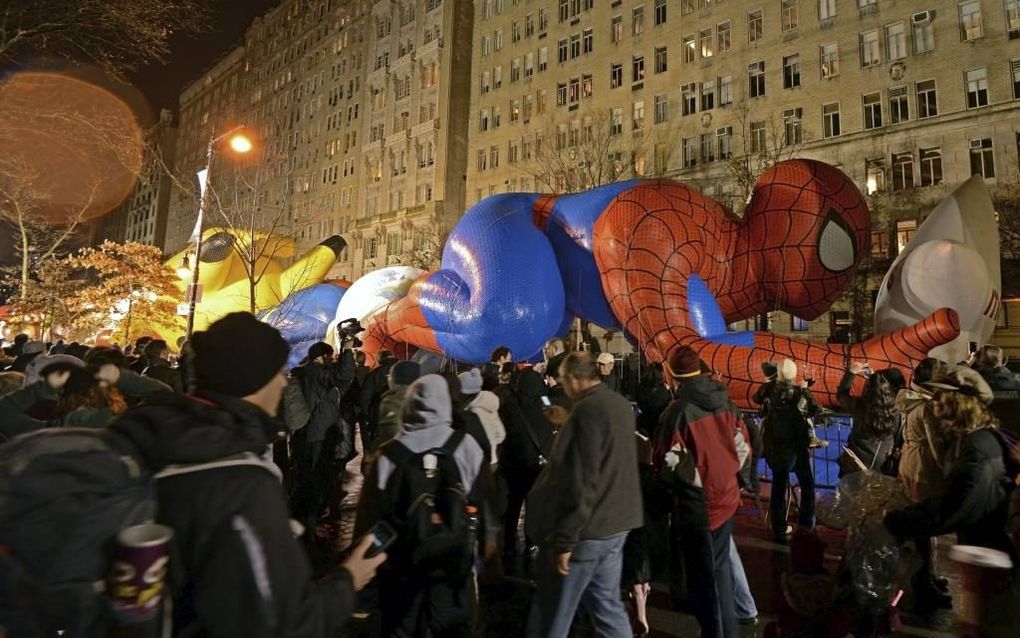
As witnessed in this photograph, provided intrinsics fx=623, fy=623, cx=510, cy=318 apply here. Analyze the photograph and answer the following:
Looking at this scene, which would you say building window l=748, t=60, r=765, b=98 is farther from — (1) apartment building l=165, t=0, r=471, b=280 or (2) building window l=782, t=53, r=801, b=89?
(1) apartment building l=165, t=0, r=471, b=280

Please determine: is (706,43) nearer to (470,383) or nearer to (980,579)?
(470,383)

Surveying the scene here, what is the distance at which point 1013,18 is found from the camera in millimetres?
22703

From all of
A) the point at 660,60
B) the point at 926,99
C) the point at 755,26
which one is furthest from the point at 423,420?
the point at 660,60

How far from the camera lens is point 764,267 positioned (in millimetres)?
9180

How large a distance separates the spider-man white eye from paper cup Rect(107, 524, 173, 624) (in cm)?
915

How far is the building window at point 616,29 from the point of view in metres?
34.7

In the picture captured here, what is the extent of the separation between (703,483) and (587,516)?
111 centimetres

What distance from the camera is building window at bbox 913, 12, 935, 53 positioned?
24.5 meters

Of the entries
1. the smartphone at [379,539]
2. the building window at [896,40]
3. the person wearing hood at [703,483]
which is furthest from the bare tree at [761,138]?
the smartphone at [379,539]

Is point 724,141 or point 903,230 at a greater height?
point 724,141

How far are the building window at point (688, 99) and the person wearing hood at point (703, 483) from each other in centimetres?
3030

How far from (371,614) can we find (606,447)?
7.59ft

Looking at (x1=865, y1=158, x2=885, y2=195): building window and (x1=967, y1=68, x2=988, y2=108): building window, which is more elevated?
(x1=967, y1=68, x2=988, y2=108): building window

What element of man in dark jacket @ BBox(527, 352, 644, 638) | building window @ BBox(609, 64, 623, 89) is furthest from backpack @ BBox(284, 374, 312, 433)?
building window @ BBox(609, 64, 623, 89)
